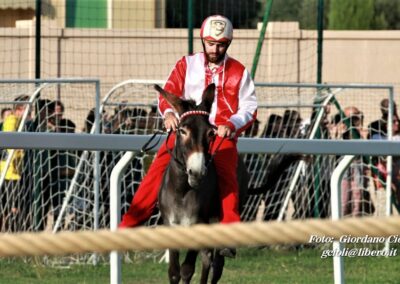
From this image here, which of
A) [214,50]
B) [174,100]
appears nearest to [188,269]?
[174,100]

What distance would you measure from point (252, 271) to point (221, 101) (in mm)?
4196

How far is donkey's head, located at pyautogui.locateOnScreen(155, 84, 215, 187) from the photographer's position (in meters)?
6.65

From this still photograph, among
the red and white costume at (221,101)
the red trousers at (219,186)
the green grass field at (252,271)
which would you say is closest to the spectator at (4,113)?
the green grass field at (252,271)

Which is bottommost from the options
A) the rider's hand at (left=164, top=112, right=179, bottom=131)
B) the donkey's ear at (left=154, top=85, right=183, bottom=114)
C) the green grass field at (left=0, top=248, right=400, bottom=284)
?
the green grass field at (left=0, top=248, right=400, bottom=284)

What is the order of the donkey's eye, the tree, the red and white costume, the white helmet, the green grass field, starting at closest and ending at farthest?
1. the donkey's eye
2. the white helmet
3. the red and white costume
4. the green grass field
5. the tree

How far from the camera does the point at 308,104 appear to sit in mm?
13375

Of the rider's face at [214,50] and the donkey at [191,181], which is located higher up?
the rider's face at [214,50]

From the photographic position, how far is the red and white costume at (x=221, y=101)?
287 inches

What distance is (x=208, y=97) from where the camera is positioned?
22.9 feet

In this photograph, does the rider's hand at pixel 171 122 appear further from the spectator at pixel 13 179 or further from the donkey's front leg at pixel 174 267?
the spectator at pixel 13 179

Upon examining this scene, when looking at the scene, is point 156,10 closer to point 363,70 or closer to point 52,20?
point 52,20

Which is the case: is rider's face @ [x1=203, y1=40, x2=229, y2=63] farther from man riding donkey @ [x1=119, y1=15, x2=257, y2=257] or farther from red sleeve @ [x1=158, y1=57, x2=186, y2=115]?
red sleeve @ [x1=158, y1=57, x2=186, y2=115]

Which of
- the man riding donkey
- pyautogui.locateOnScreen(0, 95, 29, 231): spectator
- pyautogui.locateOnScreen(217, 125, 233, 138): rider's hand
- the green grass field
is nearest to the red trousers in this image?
the man riding donkey

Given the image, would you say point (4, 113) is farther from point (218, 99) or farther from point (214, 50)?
point (214, 50)
